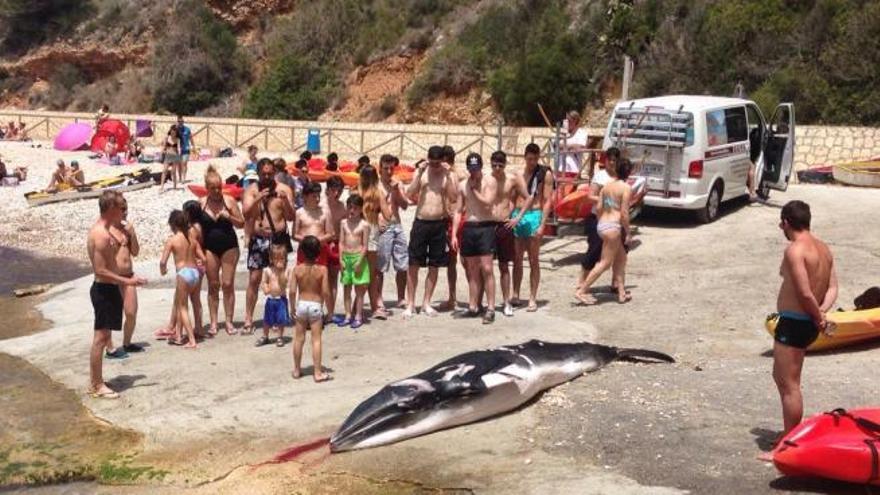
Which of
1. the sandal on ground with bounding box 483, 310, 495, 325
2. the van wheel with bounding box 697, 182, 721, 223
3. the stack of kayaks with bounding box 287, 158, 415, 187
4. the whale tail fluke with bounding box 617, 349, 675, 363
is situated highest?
the van wheel with bounding box 697, 182, 721, 223

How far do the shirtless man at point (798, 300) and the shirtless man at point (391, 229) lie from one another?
496cm

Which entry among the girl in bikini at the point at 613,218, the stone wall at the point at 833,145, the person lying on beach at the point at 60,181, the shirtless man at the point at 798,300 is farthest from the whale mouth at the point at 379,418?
the person lying on beach at the point at 60,181

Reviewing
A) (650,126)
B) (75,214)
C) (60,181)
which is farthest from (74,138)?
(650,126)

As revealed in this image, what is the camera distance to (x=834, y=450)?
18.1 feet

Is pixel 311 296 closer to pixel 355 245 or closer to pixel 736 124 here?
pixel 355 245

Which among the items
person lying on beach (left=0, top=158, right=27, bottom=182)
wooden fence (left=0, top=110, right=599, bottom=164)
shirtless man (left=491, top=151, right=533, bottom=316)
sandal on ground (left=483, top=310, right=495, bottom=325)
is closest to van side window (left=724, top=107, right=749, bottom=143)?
shirtless man (left=491, top=151, right=533, bottom=316)

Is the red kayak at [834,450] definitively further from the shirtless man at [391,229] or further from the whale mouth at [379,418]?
the shirtless man at [391,229]

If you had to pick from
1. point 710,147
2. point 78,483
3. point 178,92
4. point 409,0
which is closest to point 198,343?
point 78,483

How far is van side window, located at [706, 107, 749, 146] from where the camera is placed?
46.2 feet

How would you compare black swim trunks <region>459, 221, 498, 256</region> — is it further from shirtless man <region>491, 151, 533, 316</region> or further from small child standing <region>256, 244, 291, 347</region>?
small child standing <region>256, 244, 291, 347</region>

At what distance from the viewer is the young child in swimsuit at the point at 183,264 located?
374 inches

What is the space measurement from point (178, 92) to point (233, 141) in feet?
40.3

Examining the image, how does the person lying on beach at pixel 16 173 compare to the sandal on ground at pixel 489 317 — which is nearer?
the sandal on ground at pixel 489 317

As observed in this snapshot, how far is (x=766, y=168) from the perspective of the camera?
15.7 meters
